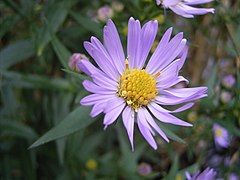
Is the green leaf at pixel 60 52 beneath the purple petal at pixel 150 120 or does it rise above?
above

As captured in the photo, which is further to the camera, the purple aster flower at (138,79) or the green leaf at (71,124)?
the green leaf at (71,124)

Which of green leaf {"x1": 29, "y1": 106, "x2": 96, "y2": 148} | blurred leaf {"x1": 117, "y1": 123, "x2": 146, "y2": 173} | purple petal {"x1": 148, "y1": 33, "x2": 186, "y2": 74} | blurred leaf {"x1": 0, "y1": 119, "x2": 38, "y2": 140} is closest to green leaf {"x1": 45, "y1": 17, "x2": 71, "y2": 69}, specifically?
green leaf {"x1": 29, "y1": 106, "x2": 96, "y2": 148}

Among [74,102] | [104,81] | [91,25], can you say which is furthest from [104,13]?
[104,81]

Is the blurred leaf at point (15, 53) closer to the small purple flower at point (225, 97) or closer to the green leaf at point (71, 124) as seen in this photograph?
the green leaf at point (71, 124)

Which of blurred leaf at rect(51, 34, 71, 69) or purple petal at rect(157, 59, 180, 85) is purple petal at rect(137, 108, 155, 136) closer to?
purple petal at rect(157, 59, 180, 85)

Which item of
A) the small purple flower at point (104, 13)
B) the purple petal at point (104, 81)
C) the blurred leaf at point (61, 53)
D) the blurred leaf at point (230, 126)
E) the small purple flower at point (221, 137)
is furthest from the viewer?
the small purple flower at point (221, 137)

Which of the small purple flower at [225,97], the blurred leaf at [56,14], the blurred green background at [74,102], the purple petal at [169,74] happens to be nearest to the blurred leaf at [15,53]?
the blurred green background at [74,102]

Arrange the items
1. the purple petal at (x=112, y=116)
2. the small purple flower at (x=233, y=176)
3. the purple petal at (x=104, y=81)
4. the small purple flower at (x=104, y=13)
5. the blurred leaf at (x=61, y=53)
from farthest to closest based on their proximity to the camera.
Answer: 1. the small purple flower at (x=233, y=176)
2. the small purple flower at (x=104, y=13)
3. the blurred leaf at (x=61, y=53)
4. the purple petal at (x=104, y=81)
5. the purple petal at (x=112, y=116)

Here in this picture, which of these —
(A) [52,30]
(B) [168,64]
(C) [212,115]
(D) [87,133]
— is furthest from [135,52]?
(D) [87,133]
